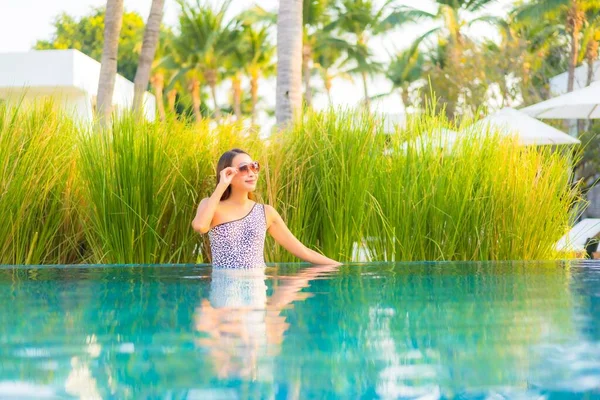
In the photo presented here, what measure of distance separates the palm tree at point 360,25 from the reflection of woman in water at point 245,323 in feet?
106

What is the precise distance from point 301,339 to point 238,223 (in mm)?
2716

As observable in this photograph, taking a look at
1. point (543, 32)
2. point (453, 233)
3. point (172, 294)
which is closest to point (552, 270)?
point (453, 233)

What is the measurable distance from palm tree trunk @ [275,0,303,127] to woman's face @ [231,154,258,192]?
417cm

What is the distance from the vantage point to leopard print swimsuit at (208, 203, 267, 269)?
14.7 feet

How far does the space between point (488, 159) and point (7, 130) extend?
2.82 m

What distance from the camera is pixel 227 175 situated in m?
4.44

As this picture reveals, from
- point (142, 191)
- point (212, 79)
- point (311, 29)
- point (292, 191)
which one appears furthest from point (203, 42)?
point (142, 191)

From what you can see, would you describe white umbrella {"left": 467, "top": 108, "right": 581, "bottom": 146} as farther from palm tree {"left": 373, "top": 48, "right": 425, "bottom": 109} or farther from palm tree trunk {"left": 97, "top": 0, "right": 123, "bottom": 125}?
palm tree {"left": 373, "top": 48, "right": 425, "bottom": 109}

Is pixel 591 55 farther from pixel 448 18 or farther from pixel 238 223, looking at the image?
pixel 238 223

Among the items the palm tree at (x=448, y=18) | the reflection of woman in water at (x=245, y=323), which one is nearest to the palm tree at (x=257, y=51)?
the palm tree at (x=448, y=18)

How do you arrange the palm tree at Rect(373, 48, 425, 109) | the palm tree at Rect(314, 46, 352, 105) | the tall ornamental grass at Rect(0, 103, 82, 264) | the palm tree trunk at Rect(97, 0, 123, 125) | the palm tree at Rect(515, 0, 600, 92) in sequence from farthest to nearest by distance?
the palm tree at Rect(314, 46, 352, 105) < the palm tree at Rect(373, 48, 425, 109) < the palm tree at Rect(515, 0, 600, 92) < the palm tree trunk at Rect(97, 0, 123, 125) < the tall ornamental grass at Rect(0, 103, 82, 264)

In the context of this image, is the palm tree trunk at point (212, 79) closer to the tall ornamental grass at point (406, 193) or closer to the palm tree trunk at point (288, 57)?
the palm tree trunk at point (288, 57)

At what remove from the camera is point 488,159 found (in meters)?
5.13

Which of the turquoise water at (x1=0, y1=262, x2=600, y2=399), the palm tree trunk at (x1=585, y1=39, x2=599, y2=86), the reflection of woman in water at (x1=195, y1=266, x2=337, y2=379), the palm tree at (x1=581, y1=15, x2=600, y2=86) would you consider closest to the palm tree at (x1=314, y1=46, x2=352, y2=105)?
the palm tree at (x1=581, y1=15, x2=600, y2=86)
